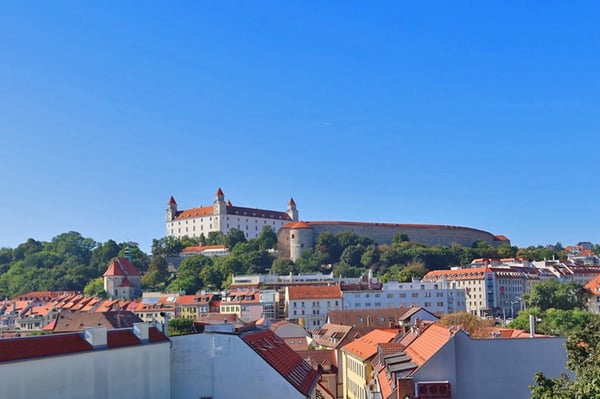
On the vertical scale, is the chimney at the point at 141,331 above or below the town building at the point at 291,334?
above

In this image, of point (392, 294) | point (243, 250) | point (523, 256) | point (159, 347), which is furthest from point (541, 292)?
point (159, 347)

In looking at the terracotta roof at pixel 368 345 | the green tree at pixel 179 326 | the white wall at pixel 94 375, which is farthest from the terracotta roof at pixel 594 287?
the white wall at pixel 94 375

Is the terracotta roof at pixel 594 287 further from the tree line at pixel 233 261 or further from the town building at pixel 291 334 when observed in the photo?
the town building at pixel 291 334

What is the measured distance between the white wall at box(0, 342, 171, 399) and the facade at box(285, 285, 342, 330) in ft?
206

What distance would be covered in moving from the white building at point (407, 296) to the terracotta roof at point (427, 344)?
6048 centimetres

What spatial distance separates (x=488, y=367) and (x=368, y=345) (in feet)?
47.0

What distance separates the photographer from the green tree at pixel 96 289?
120694 mm

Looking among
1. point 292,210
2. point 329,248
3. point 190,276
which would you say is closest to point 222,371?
point 190,276

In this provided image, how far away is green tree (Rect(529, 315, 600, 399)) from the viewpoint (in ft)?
44.0

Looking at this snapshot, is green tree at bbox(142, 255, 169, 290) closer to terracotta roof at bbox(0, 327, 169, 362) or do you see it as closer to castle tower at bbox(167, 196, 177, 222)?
castle tower at bbox(167, 196, 177, 222)

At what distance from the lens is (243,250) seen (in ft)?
417

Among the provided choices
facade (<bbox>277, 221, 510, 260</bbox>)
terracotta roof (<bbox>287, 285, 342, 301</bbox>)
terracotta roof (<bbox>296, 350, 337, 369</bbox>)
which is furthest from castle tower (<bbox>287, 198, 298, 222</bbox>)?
terracotta roof (<bbox>296, 350, 337, 369</bbox>)

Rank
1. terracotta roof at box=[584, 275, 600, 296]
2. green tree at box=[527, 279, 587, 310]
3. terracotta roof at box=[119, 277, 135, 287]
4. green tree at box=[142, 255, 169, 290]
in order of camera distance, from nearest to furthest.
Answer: green tree at box=[527, 279, 587, 310] → terracotta roof at box=[584, 275, 600, 296] → terracotta roof at box=[119, 277, 135, 287] → green tree at box=[142, 255, 169, 290]

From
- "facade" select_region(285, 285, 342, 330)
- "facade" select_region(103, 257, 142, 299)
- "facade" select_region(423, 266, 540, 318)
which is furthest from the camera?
"facade" select_region(103, 257, 142, 299)
